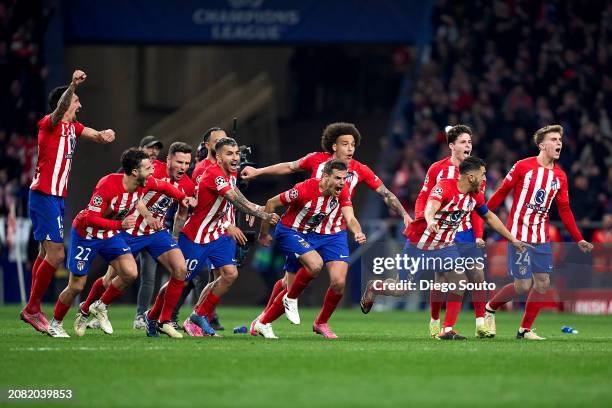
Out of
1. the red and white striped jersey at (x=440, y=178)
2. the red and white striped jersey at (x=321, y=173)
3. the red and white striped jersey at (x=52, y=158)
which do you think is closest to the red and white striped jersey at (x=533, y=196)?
the red and white striped jersey at (x=440, y=178)

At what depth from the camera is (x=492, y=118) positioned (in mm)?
24844

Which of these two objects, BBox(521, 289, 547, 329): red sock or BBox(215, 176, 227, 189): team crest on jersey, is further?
BBox(521, 289, 547, 329): red sock

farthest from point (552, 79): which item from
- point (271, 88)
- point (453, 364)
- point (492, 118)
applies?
point (453, 364)

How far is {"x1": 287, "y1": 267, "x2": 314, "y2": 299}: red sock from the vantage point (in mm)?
12633

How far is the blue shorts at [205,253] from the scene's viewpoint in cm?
1291

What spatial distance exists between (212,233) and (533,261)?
3173 millimetres

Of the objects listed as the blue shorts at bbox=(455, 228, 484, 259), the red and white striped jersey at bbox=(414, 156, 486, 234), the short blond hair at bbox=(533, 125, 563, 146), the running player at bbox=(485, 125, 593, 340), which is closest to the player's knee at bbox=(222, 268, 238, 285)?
the red and white striped jersey at bbox=(414, 156, 486, 234)

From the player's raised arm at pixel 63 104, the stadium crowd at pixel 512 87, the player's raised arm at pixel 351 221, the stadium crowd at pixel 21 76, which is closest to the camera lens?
the player's raised arm at pixel 63 104

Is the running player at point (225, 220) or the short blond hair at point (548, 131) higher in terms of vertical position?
the short blond hair at point (548, 131)

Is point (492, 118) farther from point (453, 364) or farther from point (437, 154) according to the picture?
point (453, 364)

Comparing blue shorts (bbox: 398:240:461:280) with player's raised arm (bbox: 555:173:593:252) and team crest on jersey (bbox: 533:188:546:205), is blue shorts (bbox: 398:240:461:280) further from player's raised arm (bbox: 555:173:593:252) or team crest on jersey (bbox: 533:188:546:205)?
player's raised arm (bbox: 555:173:593:252)

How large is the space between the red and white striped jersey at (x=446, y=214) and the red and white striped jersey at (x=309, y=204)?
811mm

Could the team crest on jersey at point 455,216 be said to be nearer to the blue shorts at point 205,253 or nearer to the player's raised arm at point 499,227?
the player's raised arm at point 499,227

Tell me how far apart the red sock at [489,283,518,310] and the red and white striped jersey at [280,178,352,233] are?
1.79 metres
